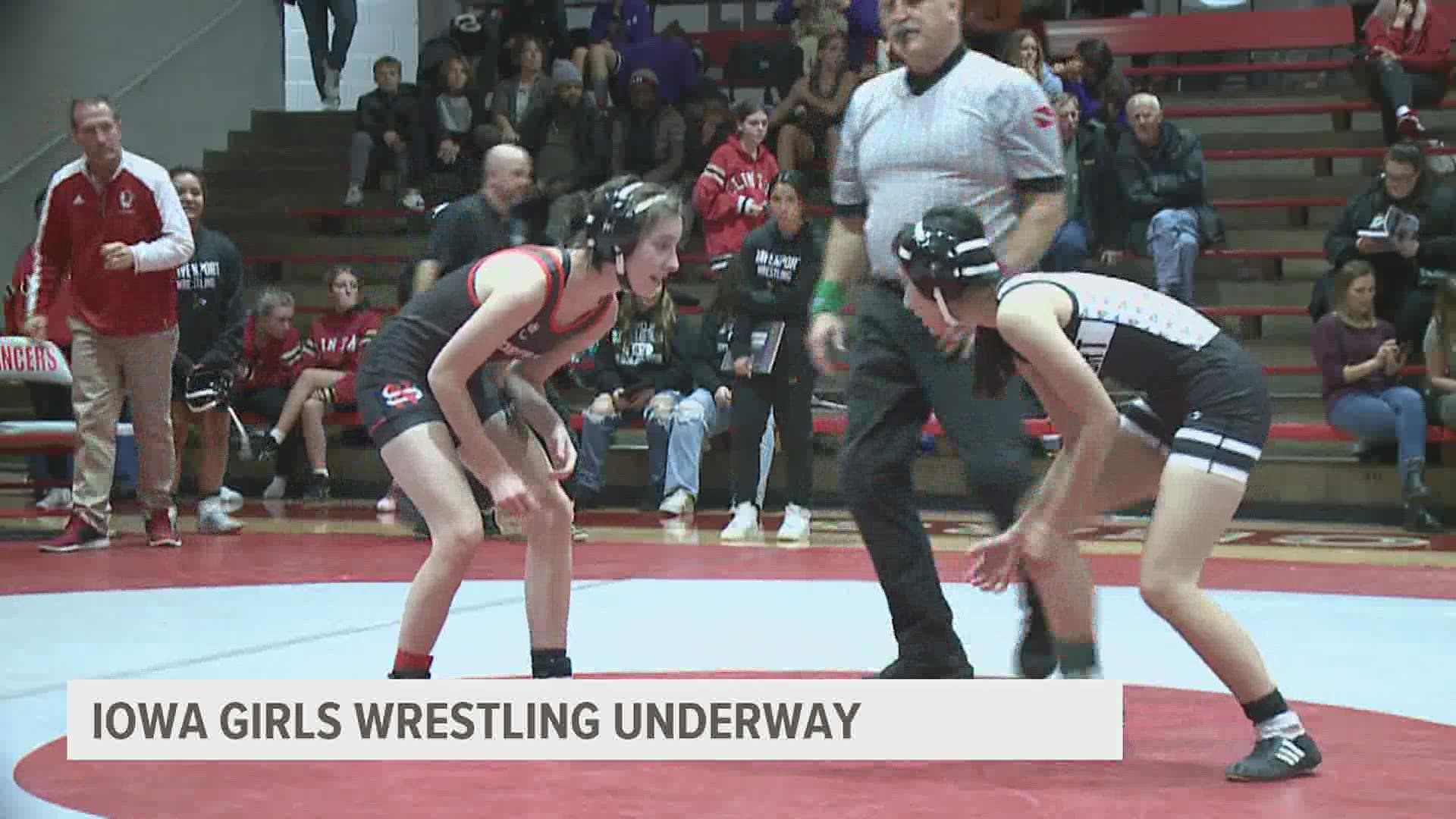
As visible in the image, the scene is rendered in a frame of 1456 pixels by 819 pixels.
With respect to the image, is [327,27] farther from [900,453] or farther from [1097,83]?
[900,453]

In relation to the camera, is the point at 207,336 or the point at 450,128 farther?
the point at 450,128

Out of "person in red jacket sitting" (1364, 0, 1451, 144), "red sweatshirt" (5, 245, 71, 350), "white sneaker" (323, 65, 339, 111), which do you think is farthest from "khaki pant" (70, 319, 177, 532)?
"person in red jacket sitting" (1364, 0, 1451, 144)

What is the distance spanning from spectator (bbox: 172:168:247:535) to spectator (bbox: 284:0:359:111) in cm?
526

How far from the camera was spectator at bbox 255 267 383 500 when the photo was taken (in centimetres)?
1102

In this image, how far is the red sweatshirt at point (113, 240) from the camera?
26.2ft

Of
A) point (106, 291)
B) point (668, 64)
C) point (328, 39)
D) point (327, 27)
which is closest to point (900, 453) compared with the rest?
point (106, 291)

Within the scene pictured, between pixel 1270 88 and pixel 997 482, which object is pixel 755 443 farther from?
pixel 1270 88

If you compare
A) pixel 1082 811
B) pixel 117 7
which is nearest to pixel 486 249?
pixel 1082 811

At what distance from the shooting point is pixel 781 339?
9.19 m

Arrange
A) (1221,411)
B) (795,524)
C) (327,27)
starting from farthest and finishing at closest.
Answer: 1. (327,27)
2. (795,524)
3. (1221,411)

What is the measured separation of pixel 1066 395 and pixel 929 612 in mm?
915

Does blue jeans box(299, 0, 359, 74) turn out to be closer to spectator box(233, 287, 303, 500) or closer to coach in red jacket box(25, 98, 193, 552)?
spectator box(233, 287, 303, 500)

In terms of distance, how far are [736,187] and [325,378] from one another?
266cm

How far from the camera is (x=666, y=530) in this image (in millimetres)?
9289
